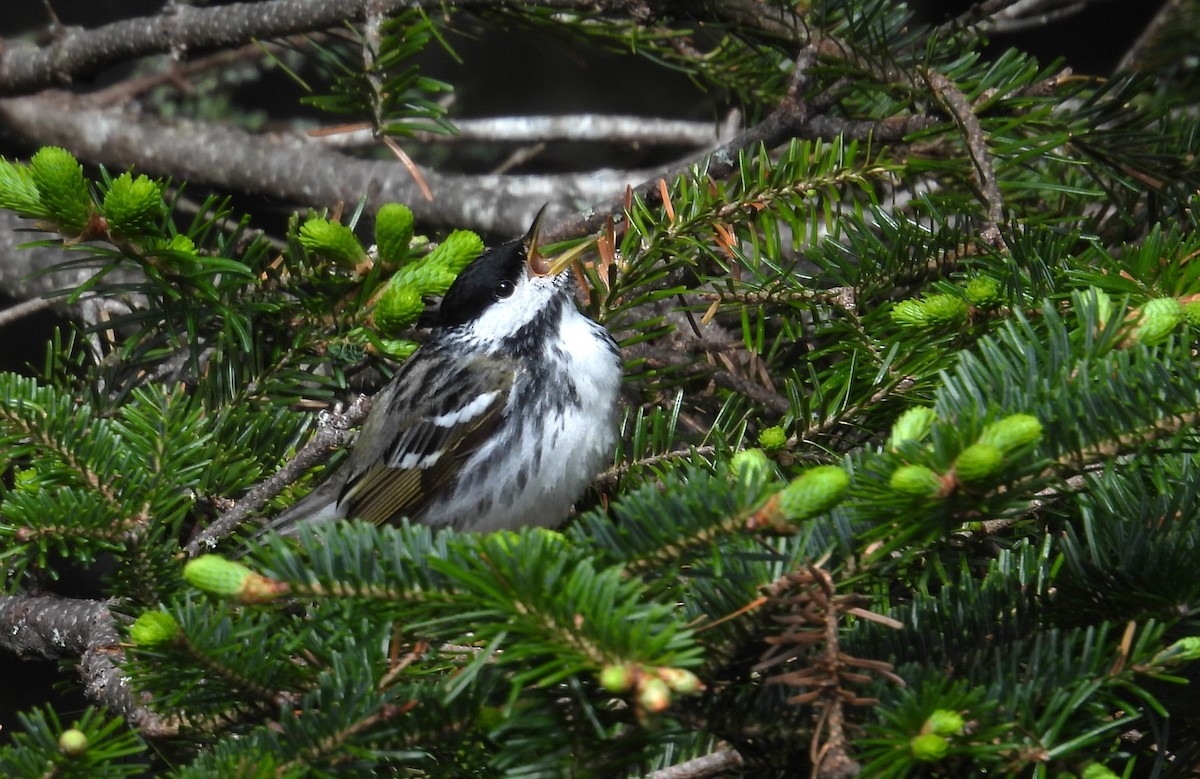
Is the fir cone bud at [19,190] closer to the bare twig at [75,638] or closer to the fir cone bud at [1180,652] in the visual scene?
the bare twig at [75,638]

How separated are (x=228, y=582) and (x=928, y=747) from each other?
1.71 feet

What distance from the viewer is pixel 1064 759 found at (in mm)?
856

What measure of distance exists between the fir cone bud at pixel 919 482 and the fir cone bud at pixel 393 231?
92 cm

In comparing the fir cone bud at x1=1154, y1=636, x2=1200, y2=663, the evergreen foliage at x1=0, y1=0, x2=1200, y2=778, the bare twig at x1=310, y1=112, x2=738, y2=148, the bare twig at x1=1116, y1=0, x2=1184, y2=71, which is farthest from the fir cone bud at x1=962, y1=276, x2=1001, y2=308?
the bare twig at x1=310, y1=112, x2=738, y2=148

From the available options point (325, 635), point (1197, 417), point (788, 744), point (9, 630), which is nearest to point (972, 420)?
point (1197, 417)

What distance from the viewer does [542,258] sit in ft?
6.68

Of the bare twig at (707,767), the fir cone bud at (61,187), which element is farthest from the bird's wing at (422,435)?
the bare twig at (707,767)

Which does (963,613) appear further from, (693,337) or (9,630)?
(9,630)

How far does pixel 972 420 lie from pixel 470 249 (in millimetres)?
1016

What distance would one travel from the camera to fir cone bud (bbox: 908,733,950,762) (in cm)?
77

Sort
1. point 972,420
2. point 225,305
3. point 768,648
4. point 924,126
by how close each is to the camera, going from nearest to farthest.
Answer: point 972,420 < point 768,648 < point 225,305 < point 924,126

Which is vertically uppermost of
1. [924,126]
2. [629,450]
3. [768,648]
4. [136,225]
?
[924,126]

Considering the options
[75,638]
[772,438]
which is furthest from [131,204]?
[772,438]

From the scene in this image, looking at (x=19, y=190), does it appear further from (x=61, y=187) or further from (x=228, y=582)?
(x=228, y=582)
